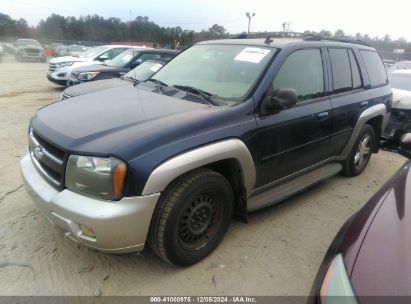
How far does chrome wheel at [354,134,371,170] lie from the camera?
191 inches

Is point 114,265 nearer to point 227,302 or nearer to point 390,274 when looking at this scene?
point 227,302

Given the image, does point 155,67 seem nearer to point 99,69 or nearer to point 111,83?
point 111,83

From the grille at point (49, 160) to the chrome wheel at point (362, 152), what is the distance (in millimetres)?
3829

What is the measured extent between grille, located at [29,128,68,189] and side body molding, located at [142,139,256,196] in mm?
655

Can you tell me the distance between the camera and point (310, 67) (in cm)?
A: 374

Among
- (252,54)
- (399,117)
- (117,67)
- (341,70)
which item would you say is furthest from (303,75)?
(117,67)

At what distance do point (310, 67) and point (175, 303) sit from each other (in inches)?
105

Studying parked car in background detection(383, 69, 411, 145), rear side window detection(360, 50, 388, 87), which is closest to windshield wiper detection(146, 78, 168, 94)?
rear side window detection(360, 50, 388, 87)

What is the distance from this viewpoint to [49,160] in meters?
2.63

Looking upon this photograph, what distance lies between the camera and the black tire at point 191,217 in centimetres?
254

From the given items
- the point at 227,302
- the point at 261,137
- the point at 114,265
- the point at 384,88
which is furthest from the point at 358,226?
the point at 384,88

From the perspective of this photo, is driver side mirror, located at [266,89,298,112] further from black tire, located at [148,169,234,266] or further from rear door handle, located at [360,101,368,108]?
rear door handle, located at [360,101,368,108]

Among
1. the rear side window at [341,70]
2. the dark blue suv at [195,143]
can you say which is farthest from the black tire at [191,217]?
the rear side window at [341,70]

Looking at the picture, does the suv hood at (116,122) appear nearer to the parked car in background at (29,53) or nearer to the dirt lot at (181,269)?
the dirt lot at (181,269)
